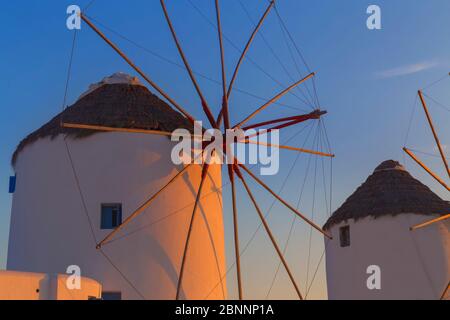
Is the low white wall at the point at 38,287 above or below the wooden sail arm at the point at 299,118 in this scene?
below

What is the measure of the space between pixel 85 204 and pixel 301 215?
499 centimetres

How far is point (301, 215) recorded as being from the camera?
56.7 feet

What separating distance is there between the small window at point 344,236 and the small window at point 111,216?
8479 mm

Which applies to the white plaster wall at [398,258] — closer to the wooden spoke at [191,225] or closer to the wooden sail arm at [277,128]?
the wooden sail arm at [277,128]

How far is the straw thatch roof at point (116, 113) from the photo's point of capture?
18.2 m

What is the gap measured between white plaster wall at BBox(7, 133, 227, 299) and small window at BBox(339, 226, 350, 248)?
6.04m

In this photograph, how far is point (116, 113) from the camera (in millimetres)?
18547

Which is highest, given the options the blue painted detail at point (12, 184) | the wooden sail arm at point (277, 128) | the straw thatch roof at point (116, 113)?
the straw thatch roof at point (116, 113)

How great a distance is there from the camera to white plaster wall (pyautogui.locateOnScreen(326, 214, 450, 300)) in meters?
21.4

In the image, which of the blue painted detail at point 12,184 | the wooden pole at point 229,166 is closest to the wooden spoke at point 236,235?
the wooden pole at point 229,166

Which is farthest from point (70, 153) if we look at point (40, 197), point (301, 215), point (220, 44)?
point (301, 215)

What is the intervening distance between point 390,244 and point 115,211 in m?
8.67
